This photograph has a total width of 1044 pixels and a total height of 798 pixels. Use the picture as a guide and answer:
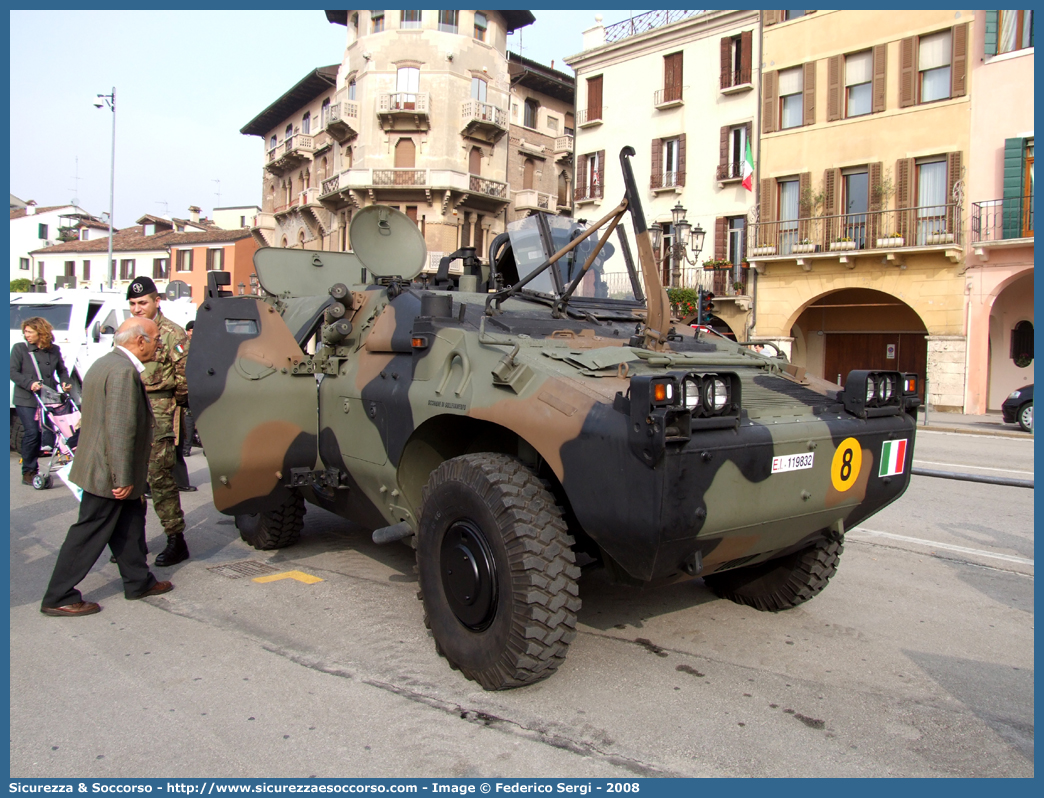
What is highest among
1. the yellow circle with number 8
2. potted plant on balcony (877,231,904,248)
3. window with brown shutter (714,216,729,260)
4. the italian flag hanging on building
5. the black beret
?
the italian flag hanging on building

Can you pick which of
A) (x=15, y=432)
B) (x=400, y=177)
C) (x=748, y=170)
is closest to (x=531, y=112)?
(x=400, y=177)

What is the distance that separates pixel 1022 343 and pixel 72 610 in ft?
74.0

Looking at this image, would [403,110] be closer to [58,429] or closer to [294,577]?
[58,429]

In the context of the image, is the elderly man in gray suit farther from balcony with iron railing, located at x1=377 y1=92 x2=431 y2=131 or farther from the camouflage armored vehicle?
balcony with iron railing, located at x1=377 y1=92 x2=431 y2=131

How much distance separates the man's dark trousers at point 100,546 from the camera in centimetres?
463

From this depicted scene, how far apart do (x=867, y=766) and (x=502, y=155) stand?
122ft

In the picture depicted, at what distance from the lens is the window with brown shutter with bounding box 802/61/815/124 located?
23391mm

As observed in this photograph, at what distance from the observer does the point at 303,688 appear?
12.0ft

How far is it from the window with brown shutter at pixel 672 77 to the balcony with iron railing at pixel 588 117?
2.61 meters

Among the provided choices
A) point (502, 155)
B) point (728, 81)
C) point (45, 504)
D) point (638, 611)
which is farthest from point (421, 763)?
point (502, 155)

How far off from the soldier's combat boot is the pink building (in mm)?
19891

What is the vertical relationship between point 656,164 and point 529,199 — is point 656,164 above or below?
below

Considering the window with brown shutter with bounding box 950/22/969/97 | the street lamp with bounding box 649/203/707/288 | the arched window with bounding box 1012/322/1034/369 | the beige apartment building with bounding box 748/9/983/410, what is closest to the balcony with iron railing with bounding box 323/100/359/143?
the street lamp with bounding box 649/203/707/288

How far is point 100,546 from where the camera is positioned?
472 centimetres
